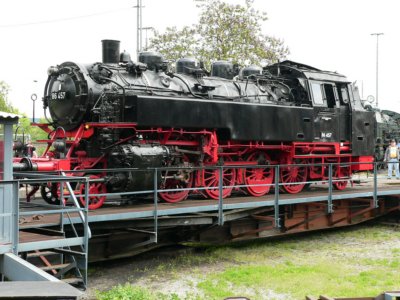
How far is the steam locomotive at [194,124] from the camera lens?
9930 millimetres

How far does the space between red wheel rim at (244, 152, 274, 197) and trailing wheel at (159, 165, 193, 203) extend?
5.24 feet

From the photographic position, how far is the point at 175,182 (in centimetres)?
1103

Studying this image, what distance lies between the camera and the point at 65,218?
7.80 m

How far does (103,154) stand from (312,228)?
5.41 metres

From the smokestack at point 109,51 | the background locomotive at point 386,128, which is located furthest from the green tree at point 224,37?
the smokestack at point 109,51

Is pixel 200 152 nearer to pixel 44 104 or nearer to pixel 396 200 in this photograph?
pixel 44 104

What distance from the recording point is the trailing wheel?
10.4 meters

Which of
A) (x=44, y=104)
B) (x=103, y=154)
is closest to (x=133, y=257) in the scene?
(x=103, y=154)

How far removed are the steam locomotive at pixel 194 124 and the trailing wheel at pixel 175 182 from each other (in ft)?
0.08

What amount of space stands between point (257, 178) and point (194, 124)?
7.70 feet

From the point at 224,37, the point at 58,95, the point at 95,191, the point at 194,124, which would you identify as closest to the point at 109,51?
the point at 58,95

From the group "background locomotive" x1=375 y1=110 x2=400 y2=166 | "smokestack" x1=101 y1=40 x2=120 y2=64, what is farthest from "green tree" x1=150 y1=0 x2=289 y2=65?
"smokestack" x1=101 y1=40 x2=120 y2=64

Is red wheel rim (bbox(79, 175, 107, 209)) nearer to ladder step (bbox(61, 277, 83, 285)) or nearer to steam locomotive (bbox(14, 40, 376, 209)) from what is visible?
steam locomotive (bbox(14, 40, 376, 209))

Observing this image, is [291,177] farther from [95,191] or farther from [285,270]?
[95,191]
